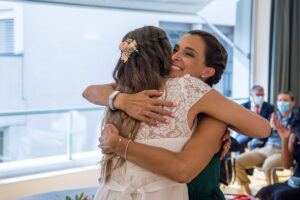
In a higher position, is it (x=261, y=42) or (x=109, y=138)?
(x=261, y=42)

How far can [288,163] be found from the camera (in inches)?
145

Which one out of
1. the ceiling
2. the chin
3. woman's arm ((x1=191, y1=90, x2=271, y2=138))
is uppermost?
the ceiling

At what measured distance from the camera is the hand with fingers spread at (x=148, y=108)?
4.17ft

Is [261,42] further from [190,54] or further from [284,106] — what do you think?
[190,54]

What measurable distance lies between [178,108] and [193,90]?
0.08 meters

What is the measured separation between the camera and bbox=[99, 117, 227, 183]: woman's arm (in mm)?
1220

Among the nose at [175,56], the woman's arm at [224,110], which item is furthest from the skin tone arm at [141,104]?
the nose at [175,56]

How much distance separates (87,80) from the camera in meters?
5.54

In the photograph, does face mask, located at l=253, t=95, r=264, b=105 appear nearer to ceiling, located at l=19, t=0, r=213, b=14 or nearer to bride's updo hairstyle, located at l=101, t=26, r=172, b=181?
ceiling, located at l=19, t=0, r=213, b=14

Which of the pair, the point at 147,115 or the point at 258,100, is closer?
the point at 147,115

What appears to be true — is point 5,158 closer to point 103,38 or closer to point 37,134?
point 37,134

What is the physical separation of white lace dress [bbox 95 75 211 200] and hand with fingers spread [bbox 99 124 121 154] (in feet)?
0.23

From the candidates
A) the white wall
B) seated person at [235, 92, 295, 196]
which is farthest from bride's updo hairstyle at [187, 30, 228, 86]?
the white wall

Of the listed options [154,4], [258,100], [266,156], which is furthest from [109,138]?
[154,4]
